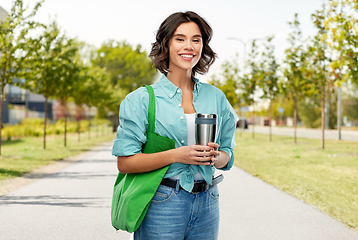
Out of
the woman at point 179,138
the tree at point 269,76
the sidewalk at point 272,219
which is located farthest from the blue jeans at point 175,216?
the tree at point 269,76

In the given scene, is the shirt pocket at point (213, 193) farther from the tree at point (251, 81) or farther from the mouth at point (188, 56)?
the tree at point (251, 81)

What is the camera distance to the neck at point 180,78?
2.14 metres

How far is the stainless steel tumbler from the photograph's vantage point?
5.98 feet

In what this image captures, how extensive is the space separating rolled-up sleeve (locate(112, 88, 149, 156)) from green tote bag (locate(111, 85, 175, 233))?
32mm

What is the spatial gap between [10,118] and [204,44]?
45371 millimetres

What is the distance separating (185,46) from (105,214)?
15.0ft

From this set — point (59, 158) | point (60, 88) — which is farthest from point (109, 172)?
point (60, 88)

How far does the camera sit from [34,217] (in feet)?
19.5

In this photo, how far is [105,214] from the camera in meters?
6.15

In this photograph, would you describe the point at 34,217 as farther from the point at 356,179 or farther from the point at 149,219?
the point at 356,179

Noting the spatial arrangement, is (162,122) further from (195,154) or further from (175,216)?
(175,216)

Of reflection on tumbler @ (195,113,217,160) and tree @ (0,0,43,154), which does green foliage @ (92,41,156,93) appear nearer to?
tree @ (0,0,43,154)

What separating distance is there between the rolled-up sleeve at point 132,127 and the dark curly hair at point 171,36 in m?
0.33

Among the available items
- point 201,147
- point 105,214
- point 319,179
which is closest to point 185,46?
point 201,147
